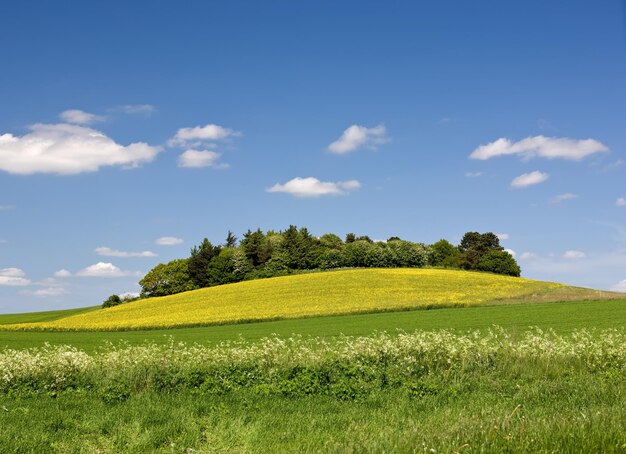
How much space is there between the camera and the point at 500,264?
108m

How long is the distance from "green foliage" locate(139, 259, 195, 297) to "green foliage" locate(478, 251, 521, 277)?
181 feet

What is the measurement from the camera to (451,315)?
4622 cm

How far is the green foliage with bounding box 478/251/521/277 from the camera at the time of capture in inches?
4237

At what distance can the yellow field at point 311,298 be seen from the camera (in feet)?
182

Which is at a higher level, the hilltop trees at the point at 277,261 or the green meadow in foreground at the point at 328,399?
the hilltop trees at the point at 277,261

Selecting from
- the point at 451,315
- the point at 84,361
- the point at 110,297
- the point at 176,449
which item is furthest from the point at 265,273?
the point at 176,449

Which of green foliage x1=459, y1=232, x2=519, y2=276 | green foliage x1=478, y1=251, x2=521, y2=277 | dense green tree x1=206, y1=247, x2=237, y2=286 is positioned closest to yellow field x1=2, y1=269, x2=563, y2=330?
dense green tree x1=206, y1=247, x2=237, y2=286

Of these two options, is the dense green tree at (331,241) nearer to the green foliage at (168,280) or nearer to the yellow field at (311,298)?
the green foliage at (168,280)

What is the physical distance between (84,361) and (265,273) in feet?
273

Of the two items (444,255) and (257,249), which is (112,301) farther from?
(444,255)

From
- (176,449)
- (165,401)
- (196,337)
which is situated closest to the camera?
(176,449)

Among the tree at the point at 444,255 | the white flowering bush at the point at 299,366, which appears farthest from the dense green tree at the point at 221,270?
the white flowering bush at the point at 299,366

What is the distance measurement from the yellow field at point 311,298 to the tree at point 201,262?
2421 cm

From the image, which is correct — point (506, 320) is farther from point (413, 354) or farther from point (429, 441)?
point (429, 441)
